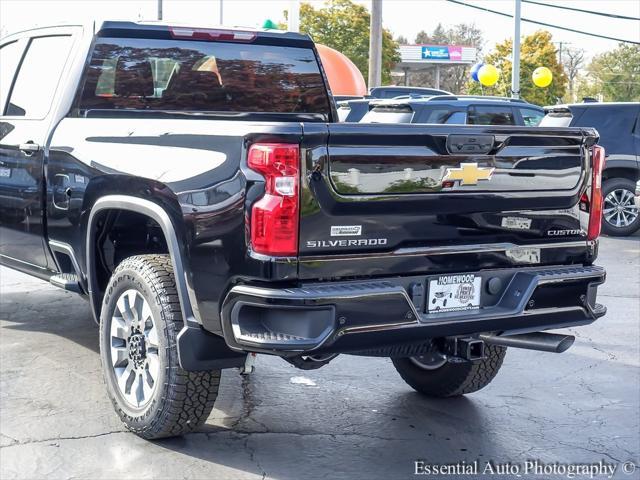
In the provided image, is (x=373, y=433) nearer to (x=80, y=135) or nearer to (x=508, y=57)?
(x=80, y=135)

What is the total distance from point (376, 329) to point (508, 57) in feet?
163

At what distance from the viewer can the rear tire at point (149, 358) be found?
4.31m

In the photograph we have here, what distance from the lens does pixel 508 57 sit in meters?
51.2

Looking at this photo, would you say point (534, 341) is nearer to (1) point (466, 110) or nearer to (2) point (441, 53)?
(1) point (466, 110)

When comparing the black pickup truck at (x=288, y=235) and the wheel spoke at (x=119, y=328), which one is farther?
the wheel spoke at (x=119, y=328)

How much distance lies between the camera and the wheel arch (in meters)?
4.14

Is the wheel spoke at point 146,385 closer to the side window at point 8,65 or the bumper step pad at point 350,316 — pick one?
the bumper step pad at point 350,316

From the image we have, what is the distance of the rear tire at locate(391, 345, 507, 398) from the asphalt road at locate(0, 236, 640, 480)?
0.28ft

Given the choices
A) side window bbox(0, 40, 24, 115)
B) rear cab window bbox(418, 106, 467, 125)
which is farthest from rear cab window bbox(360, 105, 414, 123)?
rear cab window bbox(418, 106, 467, 125)

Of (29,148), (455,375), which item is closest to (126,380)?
(29,148)

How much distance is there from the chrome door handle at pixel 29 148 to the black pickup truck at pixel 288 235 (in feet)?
0.03

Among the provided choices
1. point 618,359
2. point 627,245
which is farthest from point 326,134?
point 627,245

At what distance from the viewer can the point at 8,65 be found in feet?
21.0

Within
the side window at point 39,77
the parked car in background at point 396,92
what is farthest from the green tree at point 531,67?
the side window at point 39,77
